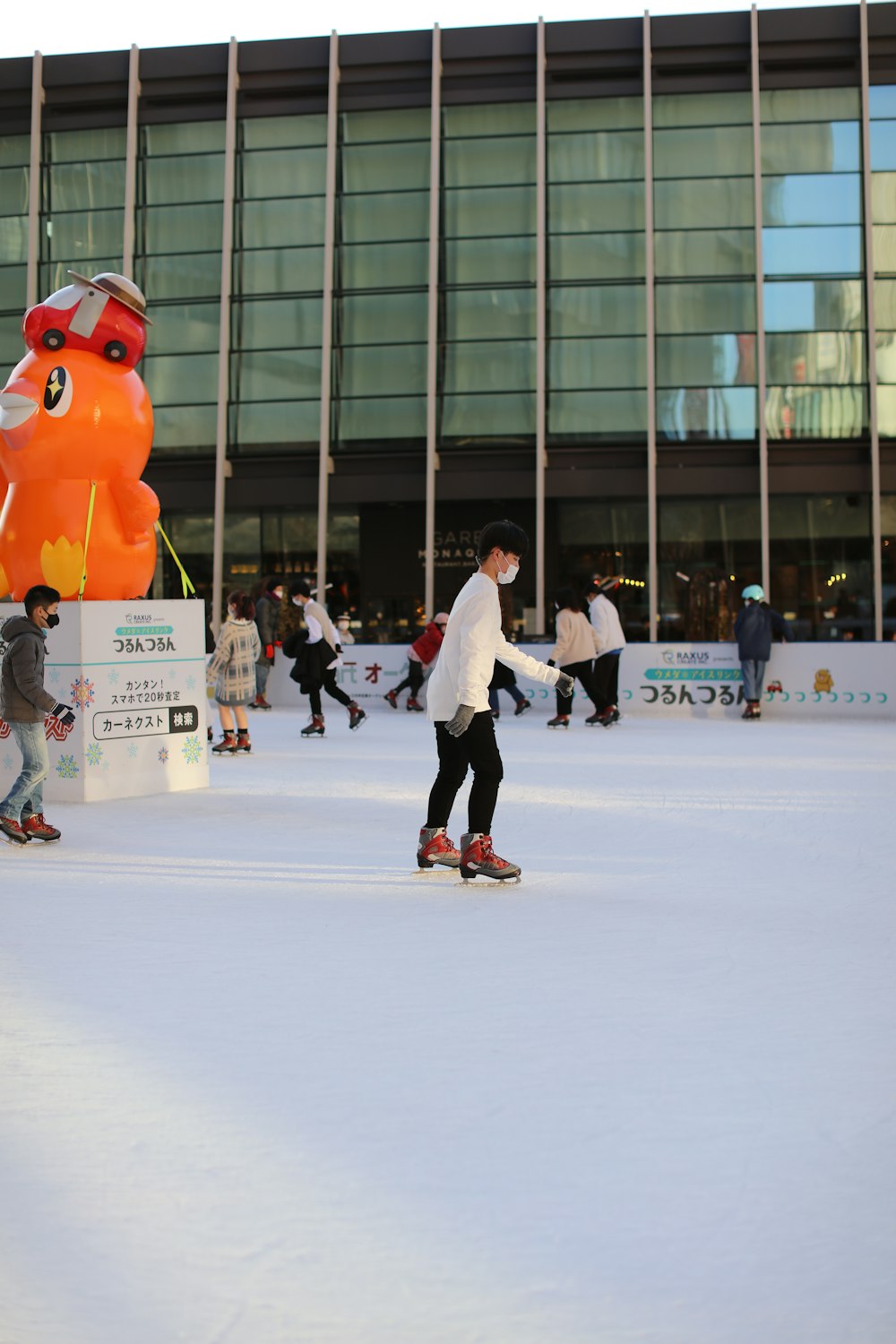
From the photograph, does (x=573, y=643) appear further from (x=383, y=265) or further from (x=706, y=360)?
(x=383, y=265)

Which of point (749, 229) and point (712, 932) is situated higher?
point (749, 229)

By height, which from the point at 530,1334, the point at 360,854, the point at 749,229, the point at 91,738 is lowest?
the point at 530,1334

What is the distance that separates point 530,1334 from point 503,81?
31.5 metres

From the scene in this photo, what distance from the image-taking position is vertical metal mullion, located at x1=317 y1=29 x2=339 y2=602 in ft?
103

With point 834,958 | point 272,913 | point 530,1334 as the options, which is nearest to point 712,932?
point 834,958

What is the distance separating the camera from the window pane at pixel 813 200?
30484mm

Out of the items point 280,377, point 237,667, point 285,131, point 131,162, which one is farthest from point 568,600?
point 131,162

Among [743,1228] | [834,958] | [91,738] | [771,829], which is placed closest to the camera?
[743,1228]

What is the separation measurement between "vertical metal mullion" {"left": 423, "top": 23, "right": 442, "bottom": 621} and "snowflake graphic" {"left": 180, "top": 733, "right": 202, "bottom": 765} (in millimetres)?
19513

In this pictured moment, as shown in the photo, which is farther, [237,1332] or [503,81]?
[503,81]

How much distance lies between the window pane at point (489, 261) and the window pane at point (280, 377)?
3.36m

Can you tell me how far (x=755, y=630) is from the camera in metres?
19.2

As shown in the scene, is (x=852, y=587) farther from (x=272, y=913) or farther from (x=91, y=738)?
(x=272, y=913)

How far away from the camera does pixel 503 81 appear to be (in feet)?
103
